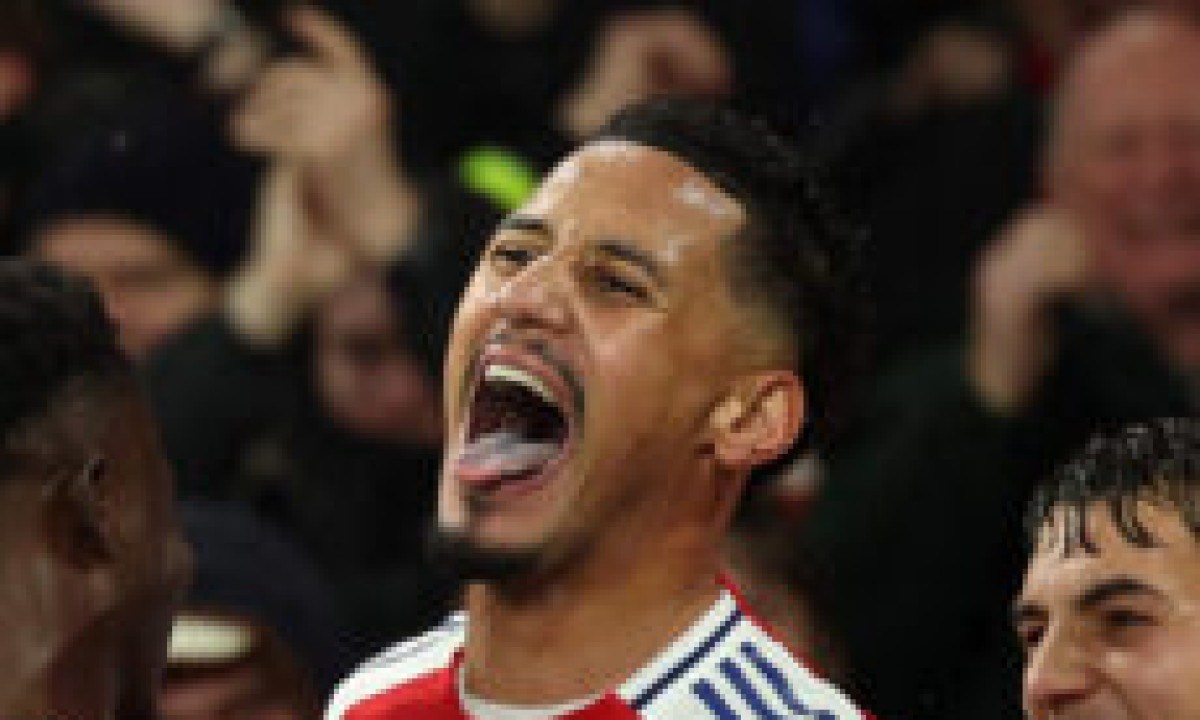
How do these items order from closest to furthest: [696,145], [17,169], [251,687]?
[696,145], [251,687], [17,169]

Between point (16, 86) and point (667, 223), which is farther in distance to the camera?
point (16, 86)

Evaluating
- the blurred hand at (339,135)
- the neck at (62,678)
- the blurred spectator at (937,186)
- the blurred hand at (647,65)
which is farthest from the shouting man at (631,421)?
the blurred hand at (339,135)

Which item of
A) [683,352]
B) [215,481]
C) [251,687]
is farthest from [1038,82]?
[683,352]

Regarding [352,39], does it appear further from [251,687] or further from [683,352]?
[683,352]

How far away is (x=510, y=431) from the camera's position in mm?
3201

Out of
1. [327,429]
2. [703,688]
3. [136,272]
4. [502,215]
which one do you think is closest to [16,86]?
[136,272]

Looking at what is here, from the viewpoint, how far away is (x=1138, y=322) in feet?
14.7

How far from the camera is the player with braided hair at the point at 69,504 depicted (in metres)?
2.68

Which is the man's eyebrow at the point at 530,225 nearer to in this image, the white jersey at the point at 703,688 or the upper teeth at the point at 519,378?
the upper teeth at the point at 519,378

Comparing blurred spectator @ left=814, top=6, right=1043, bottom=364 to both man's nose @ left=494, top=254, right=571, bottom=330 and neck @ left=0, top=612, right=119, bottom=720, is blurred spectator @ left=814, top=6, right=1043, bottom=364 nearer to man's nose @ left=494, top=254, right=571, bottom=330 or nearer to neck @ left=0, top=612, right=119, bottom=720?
man's nose @ left=494, top=254, right=571, bottom=330

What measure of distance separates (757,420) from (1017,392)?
143 centimetres

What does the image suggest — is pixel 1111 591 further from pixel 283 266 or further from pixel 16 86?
pixel 16 86

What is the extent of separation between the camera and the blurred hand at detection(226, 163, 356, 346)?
5.18 metres

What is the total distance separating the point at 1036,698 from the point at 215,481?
233 cm
